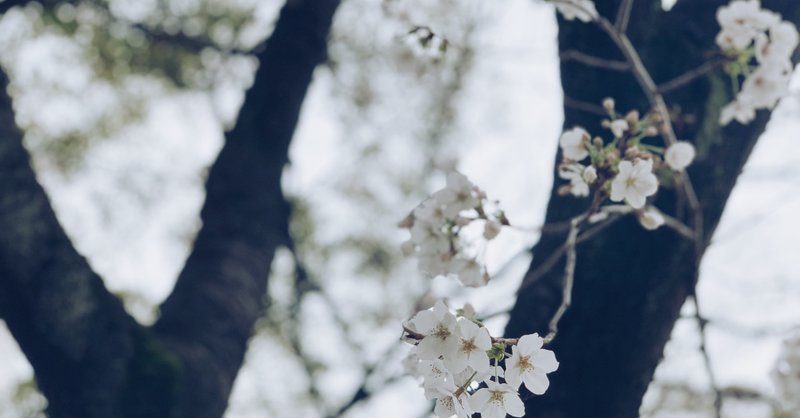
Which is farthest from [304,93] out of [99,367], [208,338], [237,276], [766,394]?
[766,394]

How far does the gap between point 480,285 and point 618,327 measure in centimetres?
30

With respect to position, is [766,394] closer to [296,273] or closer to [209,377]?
[209,377]

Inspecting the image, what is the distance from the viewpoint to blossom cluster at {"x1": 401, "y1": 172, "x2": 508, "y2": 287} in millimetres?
1367

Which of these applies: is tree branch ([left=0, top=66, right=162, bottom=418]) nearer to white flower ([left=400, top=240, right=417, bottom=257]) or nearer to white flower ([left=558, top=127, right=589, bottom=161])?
white flower ([left=400, top=240, right=417, bottom=257])

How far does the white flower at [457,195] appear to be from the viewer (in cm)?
136

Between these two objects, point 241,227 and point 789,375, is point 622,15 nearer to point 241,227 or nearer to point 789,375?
point 789,375

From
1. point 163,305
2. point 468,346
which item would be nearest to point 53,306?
point 163,305

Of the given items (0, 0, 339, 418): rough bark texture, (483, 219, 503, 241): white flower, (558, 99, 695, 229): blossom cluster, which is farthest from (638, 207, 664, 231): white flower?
(0, 0, 339, 418): rough bark texture

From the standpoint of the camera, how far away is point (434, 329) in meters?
0.98

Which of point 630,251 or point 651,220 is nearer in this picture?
point 651,220

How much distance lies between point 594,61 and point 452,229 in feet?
1.96

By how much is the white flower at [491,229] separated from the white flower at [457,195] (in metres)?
0.05

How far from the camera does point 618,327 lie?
4.51 feet

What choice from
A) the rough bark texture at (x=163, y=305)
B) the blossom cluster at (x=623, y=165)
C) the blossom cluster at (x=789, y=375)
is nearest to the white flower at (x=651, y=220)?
the blossom cluster at (x=623, y=165)
